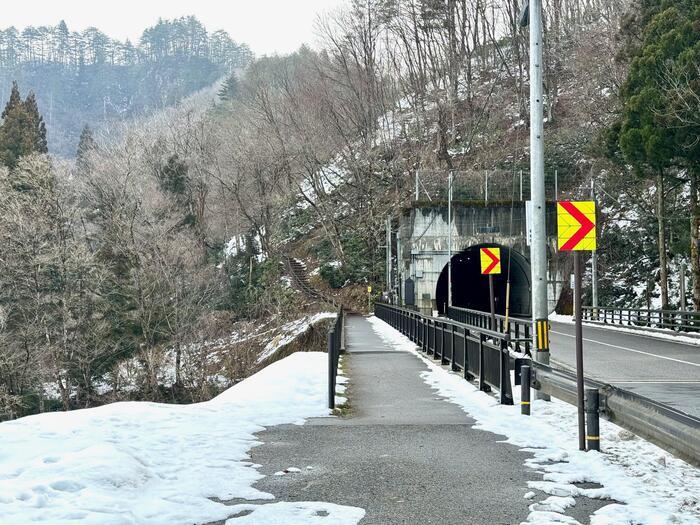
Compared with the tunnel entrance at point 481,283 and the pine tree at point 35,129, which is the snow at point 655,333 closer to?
the tunnel entrance at point 481,283

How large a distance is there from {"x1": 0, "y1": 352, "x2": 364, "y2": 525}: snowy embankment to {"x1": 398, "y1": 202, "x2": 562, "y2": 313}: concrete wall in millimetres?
39982

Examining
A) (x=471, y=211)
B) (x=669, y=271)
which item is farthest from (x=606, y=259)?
(x=471, y=211)

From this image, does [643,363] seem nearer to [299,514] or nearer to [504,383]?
[504,383]

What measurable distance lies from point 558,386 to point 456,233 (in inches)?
1620

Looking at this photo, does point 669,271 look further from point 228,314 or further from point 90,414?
point 90,414

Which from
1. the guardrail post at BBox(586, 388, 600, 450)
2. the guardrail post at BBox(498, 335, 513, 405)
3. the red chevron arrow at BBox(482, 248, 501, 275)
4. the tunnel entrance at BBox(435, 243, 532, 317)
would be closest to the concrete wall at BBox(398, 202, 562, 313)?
the tunnel entrance at BBox(435, 243, 532, 317)

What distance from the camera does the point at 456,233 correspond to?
51.4 meters

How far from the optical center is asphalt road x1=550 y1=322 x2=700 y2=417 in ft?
49.9

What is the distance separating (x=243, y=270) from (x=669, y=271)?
3676 centimetres

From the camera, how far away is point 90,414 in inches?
409

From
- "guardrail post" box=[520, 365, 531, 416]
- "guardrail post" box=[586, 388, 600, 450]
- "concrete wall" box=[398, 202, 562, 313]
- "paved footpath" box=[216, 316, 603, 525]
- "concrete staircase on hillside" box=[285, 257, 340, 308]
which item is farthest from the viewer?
"concrete staircase on hillside" box=[285, 257, 340, 308]

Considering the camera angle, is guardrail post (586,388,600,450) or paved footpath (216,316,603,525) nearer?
paved footpath (216,316,603,525)

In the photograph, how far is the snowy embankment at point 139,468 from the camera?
20.4ft

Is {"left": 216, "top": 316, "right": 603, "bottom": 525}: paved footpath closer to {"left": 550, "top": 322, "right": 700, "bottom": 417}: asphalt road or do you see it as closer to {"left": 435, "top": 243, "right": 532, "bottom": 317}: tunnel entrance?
{"left": 550, "top": 322, "right": 700, "bottom": 417}: asphalt road
